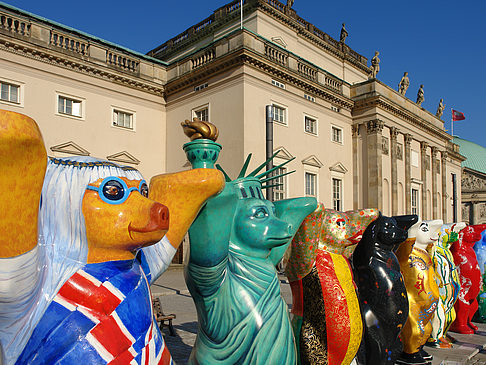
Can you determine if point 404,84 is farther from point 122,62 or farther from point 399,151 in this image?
point 122,62

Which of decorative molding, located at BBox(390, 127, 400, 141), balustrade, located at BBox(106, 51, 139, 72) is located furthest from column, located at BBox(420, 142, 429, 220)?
balustrade, located at BBox(106, 51, 139, 72)

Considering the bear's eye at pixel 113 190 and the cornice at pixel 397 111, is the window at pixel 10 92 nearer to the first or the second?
the bear's eye at pixel 113 190

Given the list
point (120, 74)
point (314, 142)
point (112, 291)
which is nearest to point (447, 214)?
point (314, 142)

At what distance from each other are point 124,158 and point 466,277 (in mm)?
12933

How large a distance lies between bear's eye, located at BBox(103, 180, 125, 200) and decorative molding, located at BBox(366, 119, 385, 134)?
63.5 feet

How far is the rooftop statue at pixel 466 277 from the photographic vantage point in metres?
6.17

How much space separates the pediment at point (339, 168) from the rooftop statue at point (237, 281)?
17217mm

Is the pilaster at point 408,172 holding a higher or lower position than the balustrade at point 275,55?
lower

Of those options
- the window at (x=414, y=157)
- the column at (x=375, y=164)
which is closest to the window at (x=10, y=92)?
the column at (x=375, y=164)

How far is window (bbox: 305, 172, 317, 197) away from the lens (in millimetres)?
17734

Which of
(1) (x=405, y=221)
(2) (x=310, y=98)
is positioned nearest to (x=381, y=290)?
(1) (x=405, y=221)

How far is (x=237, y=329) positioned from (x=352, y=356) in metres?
1.19

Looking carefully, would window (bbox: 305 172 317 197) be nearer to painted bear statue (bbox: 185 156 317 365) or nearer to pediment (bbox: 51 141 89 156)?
pediment (bbox: 51 141 89 156)

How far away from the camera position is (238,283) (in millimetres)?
2227
